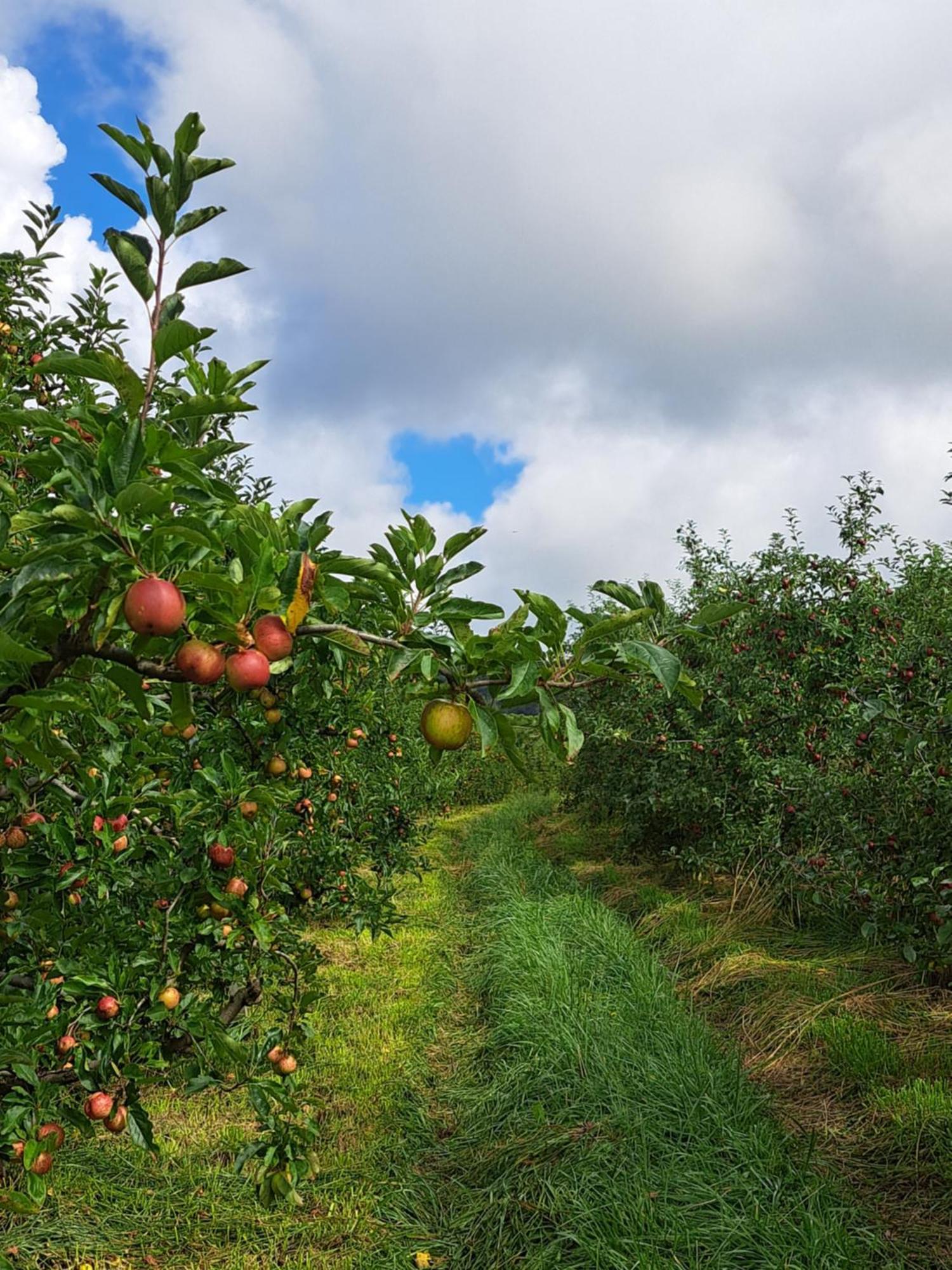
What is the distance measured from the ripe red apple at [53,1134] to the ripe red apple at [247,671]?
5.15 ft

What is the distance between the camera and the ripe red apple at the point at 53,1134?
6.93 feet

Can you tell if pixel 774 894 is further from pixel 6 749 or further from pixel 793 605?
pixel 6 749

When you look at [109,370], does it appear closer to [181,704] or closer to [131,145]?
[131,145]

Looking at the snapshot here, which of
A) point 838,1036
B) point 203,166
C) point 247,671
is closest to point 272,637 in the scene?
point 247,671

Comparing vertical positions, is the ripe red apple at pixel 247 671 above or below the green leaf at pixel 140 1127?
above

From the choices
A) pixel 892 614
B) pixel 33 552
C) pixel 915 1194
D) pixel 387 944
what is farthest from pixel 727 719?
pixel 33 552

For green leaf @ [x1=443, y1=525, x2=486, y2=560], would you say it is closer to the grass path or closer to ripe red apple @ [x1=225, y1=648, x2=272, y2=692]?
ripe red apple @ [x1=225, y1=648, x2=272, y2=692]

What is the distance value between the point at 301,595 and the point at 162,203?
22.2 inches

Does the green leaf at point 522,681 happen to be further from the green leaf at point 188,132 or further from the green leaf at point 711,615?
the green leaf at point 188,132

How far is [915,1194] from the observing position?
3.21 metres

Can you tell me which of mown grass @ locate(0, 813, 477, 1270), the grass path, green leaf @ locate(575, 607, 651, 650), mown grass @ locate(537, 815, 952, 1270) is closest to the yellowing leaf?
green leaf @ locate(575, 607, 651, 650)

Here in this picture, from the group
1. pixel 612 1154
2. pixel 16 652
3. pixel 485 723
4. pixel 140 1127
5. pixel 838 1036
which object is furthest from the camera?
pixel 838 1036

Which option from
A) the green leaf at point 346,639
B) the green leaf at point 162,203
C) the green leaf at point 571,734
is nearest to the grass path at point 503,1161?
the green leaf at point 571,734

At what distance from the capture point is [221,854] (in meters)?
2.51
